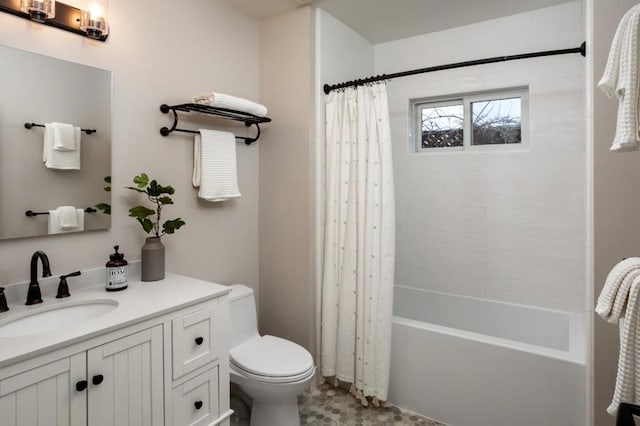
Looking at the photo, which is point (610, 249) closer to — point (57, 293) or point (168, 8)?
point (57, 293)

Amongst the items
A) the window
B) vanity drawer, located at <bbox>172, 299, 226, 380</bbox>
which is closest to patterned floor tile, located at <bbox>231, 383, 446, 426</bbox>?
vanity drawer, located at <bbox>172, 299, 226, 380</bbox>

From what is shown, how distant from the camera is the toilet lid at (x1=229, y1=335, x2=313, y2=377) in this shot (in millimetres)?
1857

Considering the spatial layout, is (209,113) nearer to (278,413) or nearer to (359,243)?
(359,243)

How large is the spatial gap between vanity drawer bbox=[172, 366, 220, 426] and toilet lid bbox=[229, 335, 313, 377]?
0.25 m

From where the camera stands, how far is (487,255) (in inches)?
109

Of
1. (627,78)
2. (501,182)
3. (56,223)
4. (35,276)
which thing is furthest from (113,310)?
(501,182)

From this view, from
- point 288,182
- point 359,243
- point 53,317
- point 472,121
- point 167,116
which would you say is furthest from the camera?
point 472,121

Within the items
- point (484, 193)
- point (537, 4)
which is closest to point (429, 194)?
point (484, 193)

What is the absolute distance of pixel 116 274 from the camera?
166 cm

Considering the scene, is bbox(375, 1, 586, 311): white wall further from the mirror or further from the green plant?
the mirror

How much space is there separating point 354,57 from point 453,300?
6.75 feet

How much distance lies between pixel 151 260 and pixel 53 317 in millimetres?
456

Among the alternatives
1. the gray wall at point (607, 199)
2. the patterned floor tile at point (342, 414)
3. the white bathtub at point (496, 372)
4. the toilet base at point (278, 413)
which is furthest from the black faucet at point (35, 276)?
the gray wall at point (607, 199)

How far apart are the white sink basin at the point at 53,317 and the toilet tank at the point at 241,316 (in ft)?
2.38
